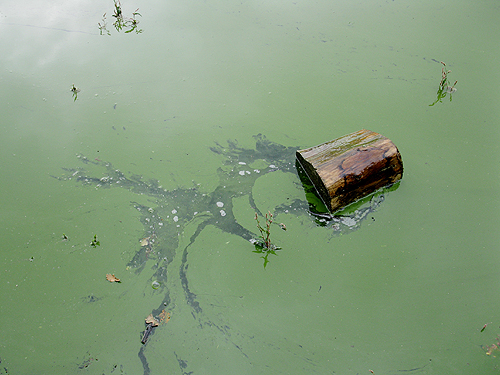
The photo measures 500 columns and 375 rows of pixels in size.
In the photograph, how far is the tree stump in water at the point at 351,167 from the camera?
173 cm

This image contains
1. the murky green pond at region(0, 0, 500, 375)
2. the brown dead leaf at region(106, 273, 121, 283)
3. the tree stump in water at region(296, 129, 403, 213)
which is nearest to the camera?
the murky green pond at region(0, 0, 500, 375)

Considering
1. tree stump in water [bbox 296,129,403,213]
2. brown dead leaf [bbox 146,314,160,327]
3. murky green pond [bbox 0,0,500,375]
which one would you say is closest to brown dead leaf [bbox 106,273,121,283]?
murky green pond [bbox 0,0,500,375]

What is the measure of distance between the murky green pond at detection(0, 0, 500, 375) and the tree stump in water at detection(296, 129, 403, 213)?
104mm

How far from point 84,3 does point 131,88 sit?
1352mm

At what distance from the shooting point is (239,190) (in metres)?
1.93

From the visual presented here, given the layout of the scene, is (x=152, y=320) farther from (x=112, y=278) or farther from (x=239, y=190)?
(x=239, y=190)

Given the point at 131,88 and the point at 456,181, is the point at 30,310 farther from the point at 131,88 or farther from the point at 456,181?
the point at 456,181

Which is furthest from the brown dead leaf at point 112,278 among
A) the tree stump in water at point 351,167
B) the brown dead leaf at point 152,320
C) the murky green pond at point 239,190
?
the tree stump in water at point 351,167

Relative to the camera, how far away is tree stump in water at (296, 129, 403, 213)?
1729 mm

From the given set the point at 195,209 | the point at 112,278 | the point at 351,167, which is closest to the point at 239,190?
the point at 195,209

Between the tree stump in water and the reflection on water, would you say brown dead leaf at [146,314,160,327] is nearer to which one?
the reflection on water

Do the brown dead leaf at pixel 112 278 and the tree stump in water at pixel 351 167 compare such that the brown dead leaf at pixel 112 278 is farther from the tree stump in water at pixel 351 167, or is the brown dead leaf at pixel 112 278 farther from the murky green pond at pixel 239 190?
the tree stump in water at pixel 351 167

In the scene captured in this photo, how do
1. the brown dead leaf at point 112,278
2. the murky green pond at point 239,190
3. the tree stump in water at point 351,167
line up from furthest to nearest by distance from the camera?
1. the tree stump in water at point 351,167
2. the brown dead leaf at point 112,278
3. the murky green pond at point 239,190

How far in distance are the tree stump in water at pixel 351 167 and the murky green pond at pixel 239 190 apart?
0.10 m
